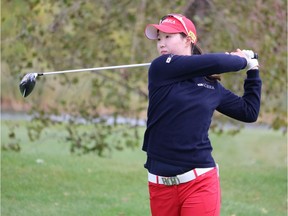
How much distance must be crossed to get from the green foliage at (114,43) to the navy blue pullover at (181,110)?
6.33 metres

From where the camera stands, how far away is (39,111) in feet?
38.4

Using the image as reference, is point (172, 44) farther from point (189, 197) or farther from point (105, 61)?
point (105, 61)

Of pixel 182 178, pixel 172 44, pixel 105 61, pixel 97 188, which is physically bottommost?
pixel 97 188

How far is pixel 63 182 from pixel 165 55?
4.51 m

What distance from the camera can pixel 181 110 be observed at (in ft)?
13.8

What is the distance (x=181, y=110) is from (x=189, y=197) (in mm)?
512

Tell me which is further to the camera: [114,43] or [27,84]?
A: [114,43]

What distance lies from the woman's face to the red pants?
0.76 m

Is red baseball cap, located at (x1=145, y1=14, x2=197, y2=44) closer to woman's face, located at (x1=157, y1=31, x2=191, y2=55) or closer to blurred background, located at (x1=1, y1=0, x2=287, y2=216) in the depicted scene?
woman's face, located at (x1=157, y1=31, x2=191, y2=55)

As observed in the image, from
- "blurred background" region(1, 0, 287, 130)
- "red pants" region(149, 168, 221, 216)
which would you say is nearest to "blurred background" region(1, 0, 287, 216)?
"blurred background" region(1, 0, 287, 130)

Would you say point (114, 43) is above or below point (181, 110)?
below

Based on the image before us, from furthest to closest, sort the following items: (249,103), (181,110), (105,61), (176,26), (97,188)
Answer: (105,61), (97,188), (249,103), (176,26), (181,110)

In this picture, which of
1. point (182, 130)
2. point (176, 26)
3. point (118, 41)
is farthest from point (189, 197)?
point (118, 41)

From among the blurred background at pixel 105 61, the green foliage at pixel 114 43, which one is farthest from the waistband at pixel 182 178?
the green foliage at pixel 114 43
